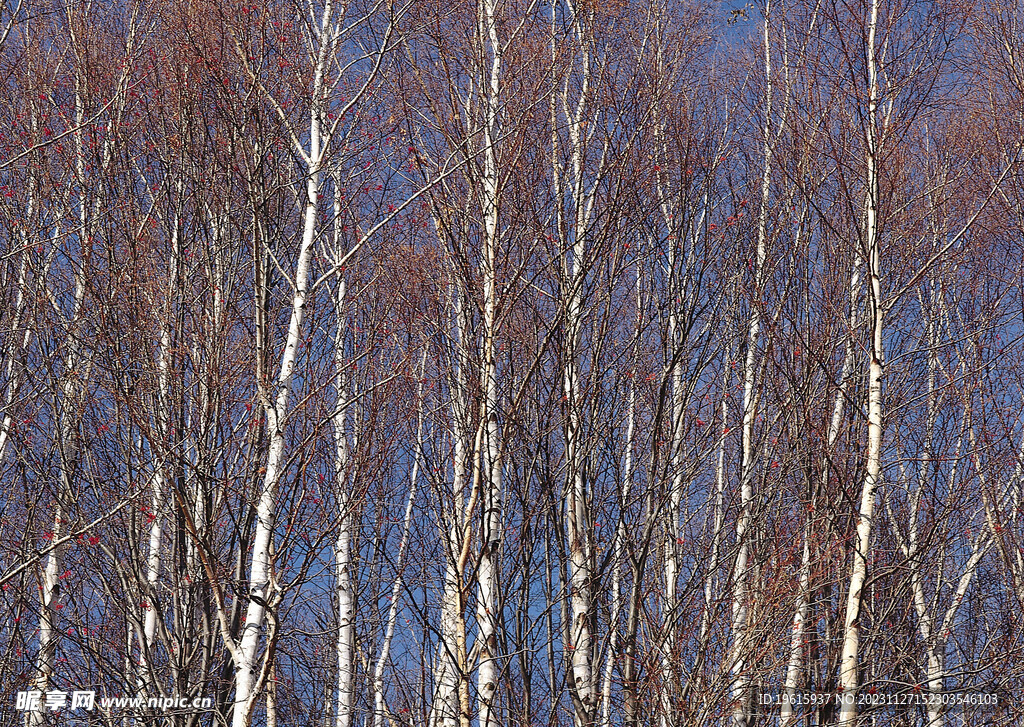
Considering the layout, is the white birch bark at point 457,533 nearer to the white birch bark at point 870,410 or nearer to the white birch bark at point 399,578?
the white birch bark at point 399,578

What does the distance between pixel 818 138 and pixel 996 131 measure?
1.66 meters

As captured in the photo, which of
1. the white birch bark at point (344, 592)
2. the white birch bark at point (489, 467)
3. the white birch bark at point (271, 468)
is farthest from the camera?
the white birch bark at point (344, 592)

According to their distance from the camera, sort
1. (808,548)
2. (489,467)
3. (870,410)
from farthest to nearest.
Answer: (808,548), (870,410), (489,467)

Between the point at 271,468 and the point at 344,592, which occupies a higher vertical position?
the point at 271,468

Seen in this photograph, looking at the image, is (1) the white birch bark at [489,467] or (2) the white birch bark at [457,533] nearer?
(2) the white birch bark at [457,533]

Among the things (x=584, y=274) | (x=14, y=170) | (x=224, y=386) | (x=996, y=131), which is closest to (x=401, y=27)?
(x=584, y=274)

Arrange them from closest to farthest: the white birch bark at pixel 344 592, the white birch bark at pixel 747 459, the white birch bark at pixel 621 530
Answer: the white birch bark at pixel 747 459
the white birch bark at pixel 621 530
the white birch bark at pixel 344 592

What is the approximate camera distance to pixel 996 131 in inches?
321

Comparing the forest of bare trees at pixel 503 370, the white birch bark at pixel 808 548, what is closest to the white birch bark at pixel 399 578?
the forest of bare trees at pixel 503 370

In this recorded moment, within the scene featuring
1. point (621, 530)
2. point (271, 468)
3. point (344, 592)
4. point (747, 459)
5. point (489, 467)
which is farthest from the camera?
point (344, 592)

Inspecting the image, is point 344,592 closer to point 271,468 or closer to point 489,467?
point 489,467

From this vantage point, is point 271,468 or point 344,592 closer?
point 271,468

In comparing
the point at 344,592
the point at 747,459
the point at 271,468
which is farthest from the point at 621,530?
the point at 344,592

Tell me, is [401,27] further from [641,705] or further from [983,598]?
[983,598]
